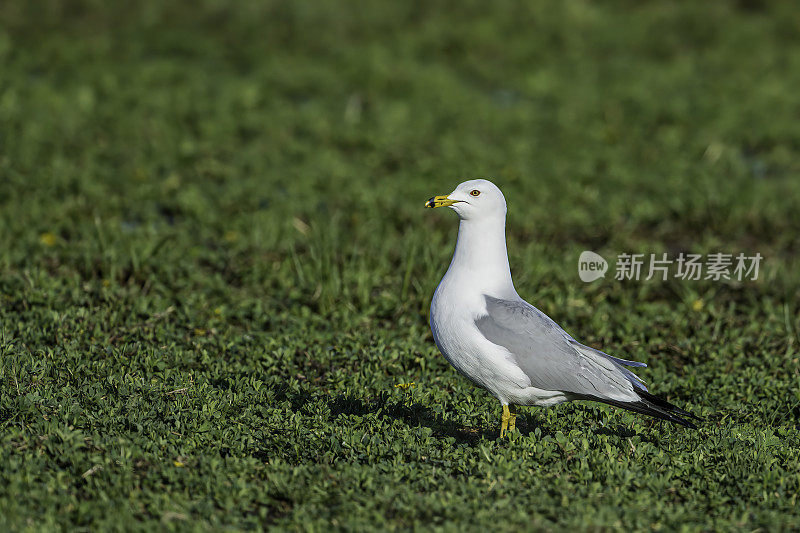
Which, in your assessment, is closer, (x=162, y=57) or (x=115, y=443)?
(x=115, y=443)

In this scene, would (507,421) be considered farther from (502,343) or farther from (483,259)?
(483,259)

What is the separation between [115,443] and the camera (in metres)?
4.75

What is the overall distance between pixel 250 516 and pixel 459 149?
709cm

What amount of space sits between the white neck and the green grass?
82 centimetres

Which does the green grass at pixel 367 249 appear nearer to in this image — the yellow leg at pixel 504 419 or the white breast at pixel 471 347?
the yellow leg at pixel 504 419

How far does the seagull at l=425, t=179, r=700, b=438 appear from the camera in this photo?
5086 millimetres

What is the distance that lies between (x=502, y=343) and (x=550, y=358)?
26 centimetres

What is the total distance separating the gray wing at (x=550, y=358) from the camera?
5.09 meters

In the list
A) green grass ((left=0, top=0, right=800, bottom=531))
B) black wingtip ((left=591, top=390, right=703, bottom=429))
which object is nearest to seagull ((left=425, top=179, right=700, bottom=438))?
black wingtip ((left=591, top=390, right=703, bottom=429))

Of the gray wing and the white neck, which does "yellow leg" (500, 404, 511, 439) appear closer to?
the gray wing

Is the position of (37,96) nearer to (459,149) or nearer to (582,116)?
(459,149)

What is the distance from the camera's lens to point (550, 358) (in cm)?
513

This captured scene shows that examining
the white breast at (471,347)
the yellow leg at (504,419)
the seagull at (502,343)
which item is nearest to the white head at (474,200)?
the seagull at (502,343)

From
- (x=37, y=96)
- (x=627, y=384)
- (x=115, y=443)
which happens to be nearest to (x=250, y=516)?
(x=115, y=443)
